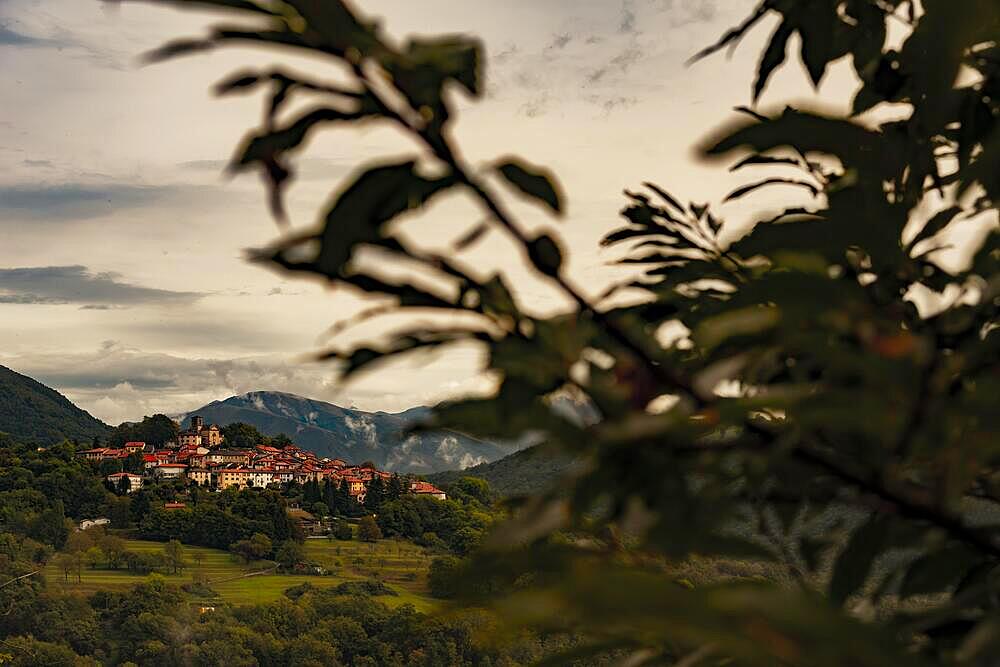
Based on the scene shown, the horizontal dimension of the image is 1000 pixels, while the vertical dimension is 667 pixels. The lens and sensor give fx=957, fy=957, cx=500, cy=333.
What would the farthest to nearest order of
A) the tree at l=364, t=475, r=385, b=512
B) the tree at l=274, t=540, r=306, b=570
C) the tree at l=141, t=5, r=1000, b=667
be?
the tree at l=364, t=475, r=385, b=512
the tree at l=274, t=540, r=306, b=570
the tree at l=141, t=5, r=1000, b=667

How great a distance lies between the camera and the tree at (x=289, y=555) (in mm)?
65500

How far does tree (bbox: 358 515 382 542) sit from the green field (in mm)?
618

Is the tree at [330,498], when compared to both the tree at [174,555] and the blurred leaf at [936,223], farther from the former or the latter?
the blurred leaf at [936,223]

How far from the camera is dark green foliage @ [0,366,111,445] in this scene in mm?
107375

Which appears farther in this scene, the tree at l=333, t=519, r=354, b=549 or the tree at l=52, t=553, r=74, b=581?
the tree at l=333, t=519, r=354, b=549

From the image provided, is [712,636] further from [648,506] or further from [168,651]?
[168,651]

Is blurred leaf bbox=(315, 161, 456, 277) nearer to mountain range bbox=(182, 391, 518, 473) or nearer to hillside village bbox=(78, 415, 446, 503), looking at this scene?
hillside village bbox=(78, 415, 446, 503)

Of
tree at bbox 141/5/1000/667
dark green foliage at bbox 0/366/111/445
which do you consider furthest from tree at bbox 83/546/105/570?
tree at bbox 141/5/1000/667

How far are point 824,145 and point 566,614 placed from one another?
0.54 m

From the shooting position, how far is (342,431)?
18588 centimetres

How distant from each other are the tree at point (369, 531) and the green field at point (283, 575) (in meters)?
0.62

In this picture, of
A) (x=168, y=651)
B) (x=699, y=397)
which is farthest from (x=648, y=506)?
(x=168, y=651)

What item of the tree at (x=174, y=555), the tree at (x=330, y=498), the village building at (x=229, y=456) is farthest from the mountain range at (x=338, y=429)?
the tree at (x=174, y=555)

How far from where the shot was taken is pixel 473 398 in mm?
677
